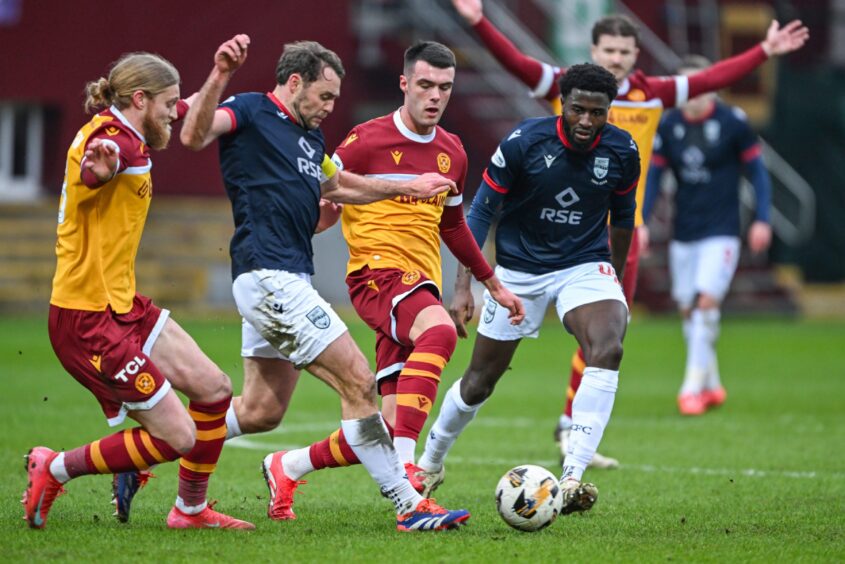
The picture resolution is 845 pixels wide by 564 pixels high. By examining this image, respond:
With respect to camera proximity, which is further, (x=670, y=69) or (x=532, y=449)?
(x=670, y=69)

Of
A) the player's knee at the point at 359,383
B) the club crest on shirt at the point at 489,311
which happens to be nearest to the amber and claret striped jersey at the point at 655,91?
the club crest on shirt at the point at 489,311

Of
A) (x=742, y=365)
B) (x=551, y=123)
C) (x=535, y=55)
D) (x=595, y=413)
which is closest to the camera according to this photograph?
(x=595, y=413)

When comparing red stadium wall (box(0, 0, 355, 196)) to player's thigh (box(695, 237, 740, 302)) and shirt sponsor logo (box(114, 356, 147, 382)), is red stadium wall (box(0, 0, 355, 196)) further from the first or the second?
shirt sponsor logo (box(114, 356, 147, 382))

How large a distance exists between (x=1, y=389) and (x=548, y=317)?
13205 mm

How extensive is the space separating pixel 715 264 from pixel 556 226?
17.8ft

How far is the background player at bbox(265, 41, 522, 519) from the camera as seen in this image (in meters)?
7.58

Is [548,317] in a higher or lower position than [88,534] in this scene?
lower

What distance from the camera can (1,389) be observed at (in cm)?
1421

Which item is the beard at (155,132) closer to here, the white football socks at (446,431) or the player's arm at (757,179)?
the white football socks at (446,431)

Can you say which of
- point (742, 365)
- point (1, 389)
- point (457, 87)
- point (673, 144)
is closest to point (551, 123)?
point (673, 144)

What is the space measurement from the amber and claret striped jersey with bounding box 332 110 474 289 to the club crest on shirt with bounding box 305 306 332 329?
140cm

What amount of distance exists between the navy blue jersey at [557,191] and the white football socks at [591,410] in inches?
35.3

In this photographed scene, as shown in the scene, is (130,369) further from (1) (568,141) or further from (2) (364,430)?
(1) (568,141)

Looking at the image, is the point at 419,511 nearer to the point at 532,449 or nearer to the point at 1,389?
the point at 532,449
